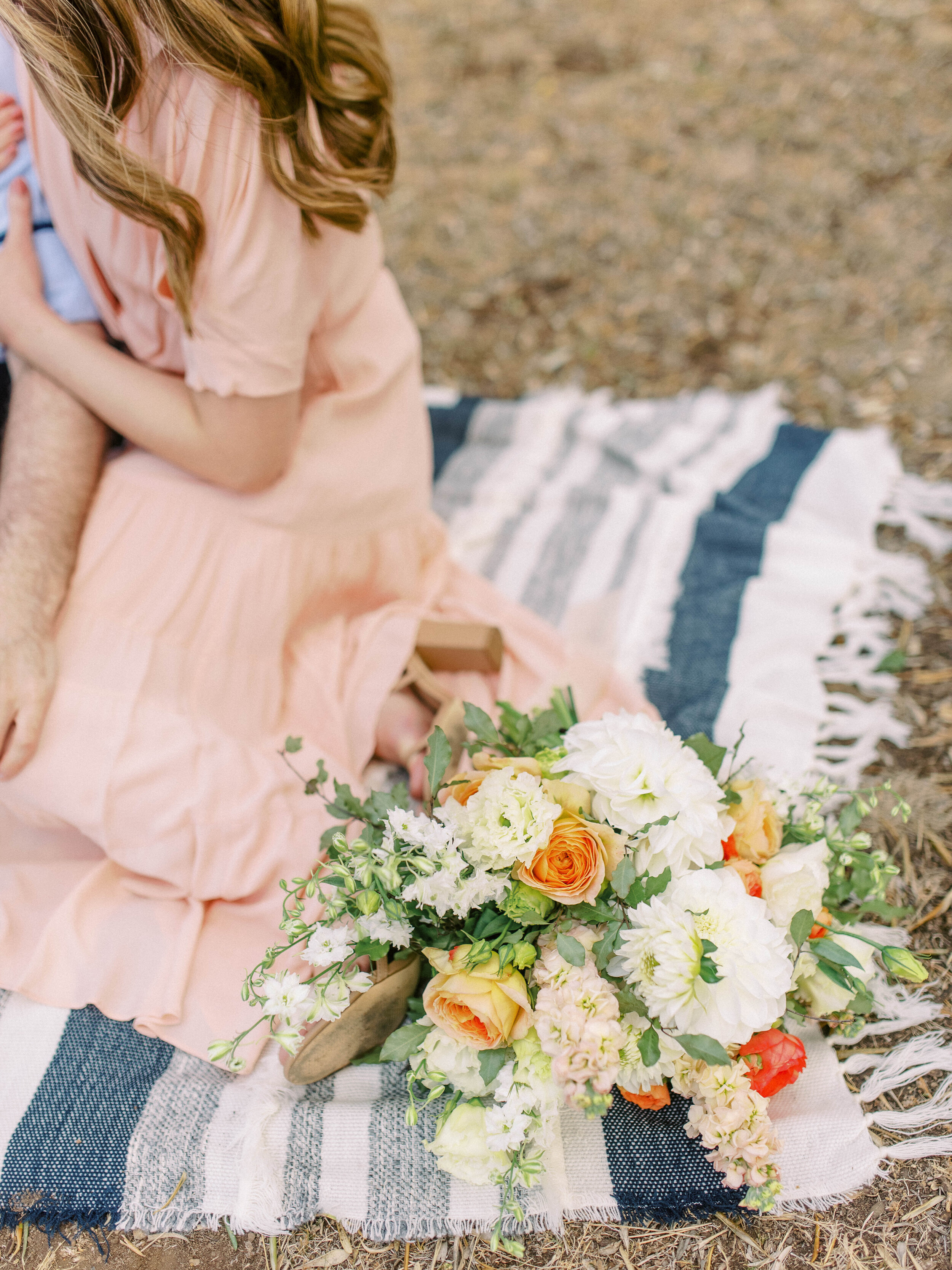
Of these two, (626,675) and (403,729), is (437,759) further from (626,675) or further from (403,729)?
(626,675)

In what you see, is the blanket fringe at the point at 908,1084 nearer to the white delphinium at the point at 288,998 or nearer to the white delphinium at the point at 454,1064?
the white delphinium at the point at 454,1064

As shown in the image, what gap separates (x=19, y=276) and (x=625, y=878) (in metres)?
1.06

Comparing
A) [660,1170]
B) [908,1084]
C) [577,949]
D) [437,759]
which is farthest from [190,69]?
[908,1084]

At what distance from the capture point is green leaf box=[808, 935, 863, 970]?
3.28ft

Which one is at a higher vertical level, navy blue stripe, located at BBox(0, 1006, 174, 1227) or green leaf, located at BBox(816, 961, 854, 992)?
green leaf, located at BBox(816, 961, 854, 992)

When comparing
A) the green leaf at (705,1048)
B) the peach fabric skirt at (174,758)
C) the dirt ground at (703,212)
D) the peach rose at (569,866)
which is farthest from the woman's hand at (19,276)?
the dirt ground at (703,212)

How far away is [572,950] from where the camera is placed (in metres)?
0.92

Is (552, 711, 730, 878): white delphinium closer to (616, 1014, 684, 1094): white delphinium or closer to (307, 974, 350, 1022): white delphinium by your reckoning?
(616, 1014, 684, 1094): white delphinium

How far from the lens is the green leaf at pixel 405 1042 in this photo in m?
0.99

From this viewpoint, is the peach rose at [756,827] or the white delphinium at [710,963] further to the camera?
the peach rose at [756,827]

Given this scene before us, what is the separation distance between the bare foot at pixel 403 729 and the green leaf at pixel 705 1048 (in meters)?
0.59

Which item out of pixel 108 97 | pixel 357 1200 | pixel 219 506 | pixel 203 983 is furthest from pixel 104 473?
pixel 357 1200

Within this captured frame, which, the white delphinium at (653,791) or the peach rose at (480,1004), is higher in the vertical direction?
the white delphinium at (653,791)

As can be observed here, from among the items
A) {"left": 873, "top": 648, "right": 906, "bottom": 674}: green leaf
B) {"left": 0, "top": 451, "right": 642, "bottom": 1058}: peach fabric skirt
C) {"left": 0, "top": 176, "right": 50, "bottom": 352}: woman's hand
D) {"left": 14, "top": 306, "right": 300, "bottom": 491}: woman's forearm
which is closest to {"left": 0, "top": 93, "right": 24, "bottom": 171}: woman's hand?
{"left": 0, "top": 176, "right": 50, "bottom": 352}: woman's hand
